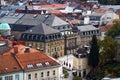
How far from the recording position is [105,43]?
305 ft

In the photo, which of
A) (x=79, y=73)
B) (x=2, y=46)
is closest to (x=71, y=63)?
(x=79, y=73)

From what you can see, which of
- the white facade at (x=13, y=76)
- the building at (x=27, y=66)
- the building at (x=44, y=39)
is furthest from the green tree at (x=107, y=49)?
the white facade at (x=13, y=76)

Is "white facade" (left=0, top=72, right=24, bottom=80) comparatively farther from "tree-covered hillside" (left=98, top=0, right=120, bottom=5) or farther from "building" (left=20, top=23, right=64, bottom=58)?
"tree-covered hillside" (left=98, top=0, right=120, bottom=5)

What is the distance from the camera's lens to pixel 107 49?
9219 cm

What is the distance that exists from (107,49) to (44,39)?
1236 cm

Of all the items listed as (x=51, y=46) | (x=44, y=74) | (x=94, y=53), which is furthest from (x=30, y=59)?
(x=51, y=46)

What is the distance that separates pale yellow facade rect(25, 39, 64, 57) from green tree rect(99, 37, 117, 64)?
32.9ft

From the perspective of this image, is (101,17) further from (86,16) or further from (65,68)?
(65,68)

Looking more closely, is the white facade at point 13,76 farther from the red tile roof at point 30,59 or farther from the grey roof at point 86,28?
the grey roof at point 86,28

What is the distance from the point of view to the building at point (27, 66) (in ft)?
233

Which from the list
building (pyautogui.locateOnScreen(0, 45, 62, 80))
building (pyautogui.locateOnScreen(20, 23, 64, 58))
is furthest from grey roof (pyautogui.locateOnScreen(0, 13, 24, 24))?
building (pyautogui.locateOnScreen(0, 45, 62, 80))

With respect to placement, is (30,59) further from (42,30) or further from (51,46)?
(51,46)

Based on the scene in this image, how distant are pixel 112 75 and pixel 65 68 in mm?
9019

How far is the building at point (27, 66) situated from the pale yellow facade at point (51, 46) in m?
21.5
